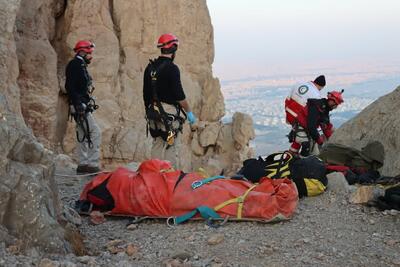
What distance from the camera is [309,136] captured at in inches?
393

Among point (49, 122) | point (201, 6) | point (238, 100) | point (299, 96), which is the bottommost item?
point (238, 100)

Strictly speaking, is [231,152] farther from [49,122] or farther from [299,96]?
[299,96]

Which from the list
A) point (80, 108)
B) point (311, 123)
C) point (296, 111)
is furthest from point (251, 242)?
point (80, 108)

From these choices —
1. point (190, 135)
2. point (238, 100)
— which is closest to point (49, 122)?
point (190, 135)

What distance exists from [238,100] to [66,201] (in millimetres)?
165867

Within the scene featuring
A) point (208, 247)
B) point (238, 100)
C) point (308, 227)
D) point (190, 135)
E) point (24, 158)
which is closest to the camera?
point (24, 158)

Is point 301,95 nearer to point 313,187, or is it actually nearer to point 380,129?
point 380,129

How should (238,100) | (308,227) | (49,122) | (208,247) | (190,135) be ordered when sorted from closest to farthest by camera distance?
1. (208,247)
2. (308,227)
3. (49,122)
4. (190,135)
5. (238,100)

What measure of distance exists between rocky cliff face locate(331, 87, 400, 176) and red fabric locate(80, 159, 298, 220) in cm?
258

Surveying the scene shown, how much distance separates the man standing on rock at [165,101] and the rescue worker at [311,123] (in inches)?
88.5

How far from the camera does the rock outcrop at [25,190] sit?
4.71 m

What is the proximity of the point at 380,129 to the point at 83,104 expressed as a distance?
17.3 ft

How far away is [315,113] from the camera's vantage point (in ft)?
31.3

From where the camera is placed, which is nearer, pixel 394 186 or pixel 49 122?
pixel 394 186
